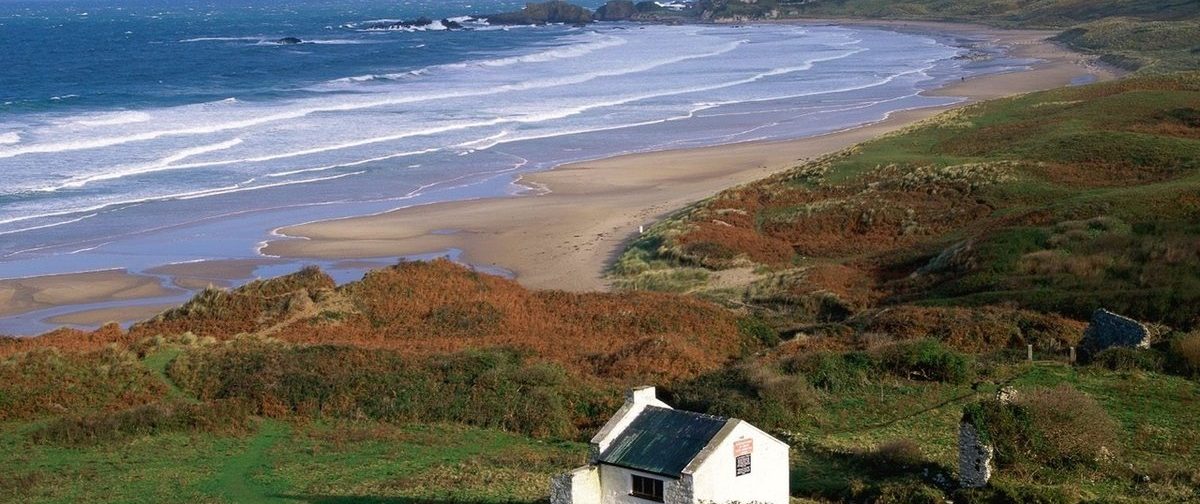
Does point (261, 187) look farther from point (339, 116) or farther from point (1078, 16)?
point (1078, 16)

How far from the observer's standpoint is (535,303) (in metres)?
33.2

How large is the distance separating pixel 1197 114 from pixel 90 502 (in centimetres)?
4774

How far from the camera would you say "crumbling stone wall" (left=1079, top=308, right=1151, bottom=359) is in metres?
25.4

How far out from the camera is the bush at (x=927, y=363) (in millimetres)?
24469

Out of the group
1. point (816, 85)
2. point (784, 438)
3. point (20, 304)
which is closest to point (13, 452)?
point (784, 438)

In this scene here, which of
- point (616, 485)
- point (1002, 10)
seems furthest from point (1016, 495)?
point (1002, 10)

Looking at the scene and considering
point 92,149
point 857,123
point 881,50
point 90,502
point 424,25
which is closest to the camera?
point 90,502

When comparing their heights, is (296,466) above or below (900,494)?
below

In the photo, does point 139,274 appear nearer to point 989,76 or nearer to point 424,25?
point 989,76

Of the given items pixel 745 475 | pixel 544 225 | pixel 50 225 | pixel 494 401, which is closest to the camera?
pixel 745 475

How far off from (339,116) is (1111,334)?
182 feet

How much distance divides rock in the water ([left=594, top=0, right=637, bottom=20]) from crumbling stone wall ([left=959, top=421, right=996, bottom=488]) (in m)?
184

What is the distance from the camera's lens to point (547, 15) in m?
190

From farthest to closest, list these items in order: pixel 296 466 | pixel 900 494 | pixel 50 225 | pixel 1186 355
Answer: pixel 50 225, pixel 1186 355, pixel 296 466, pixel 900 494
